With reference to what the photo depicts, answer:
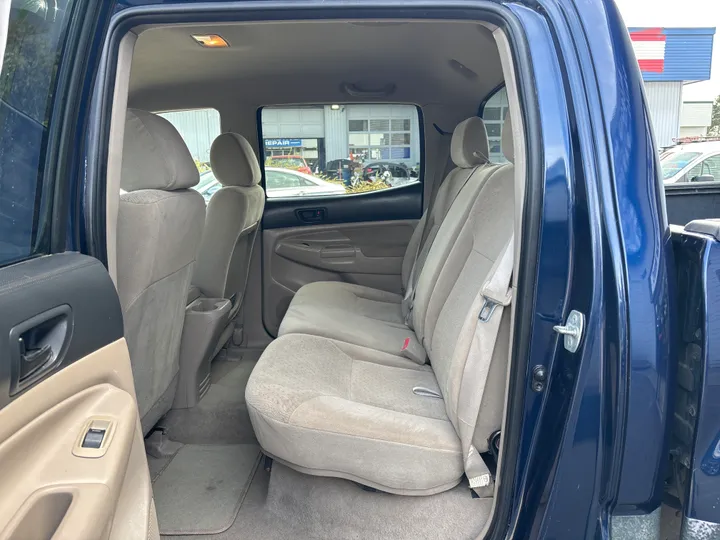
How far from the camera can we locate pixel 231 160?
2.65m

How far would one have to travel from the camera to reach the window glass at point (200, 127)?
112 inches

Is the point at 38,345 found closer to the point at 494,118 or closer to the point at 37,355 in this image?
the point at 37,355

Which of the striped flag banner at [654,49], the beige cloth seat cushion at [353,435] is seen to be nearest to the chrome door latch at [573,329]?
the beige cloth seat cushion at [353,435]

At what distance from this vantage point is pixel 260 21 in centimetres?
116

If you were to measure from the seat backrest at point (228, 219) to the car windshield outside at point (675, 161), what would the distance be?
11.4ft

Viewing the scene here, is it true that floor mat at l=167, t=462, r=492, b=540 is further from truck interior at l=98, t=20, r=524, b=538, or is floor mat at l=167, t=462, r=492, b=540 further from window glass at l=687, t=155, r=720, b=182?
A: window glass at l=687, t=155, r=720, b=182

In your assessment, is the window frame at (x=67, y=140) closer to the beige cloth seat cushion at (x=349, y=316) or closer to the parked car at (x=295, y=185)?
the beige cloth seat cushion at (x=349, y=316)

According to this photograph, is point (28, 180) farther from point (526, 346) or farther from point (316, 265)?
point (316, 265)

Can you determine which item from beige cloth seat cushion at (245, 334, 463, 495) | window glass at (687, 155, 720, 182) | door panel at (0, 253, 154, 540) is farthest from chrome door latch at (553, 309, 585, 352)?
window glass at (687, 155, 720, 182)

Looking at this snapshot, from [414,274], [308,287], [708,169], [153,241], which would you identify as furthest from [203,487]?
[708,169]

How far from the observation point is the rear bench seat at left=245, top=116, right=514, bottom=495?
54.5 inches

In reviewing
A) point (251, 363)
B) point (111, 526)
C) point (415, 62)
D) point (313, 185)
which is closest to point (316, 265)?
point (313, 185)

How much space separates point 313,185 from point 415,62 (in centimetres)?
97

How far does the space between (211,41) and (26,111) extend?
1227 mm
